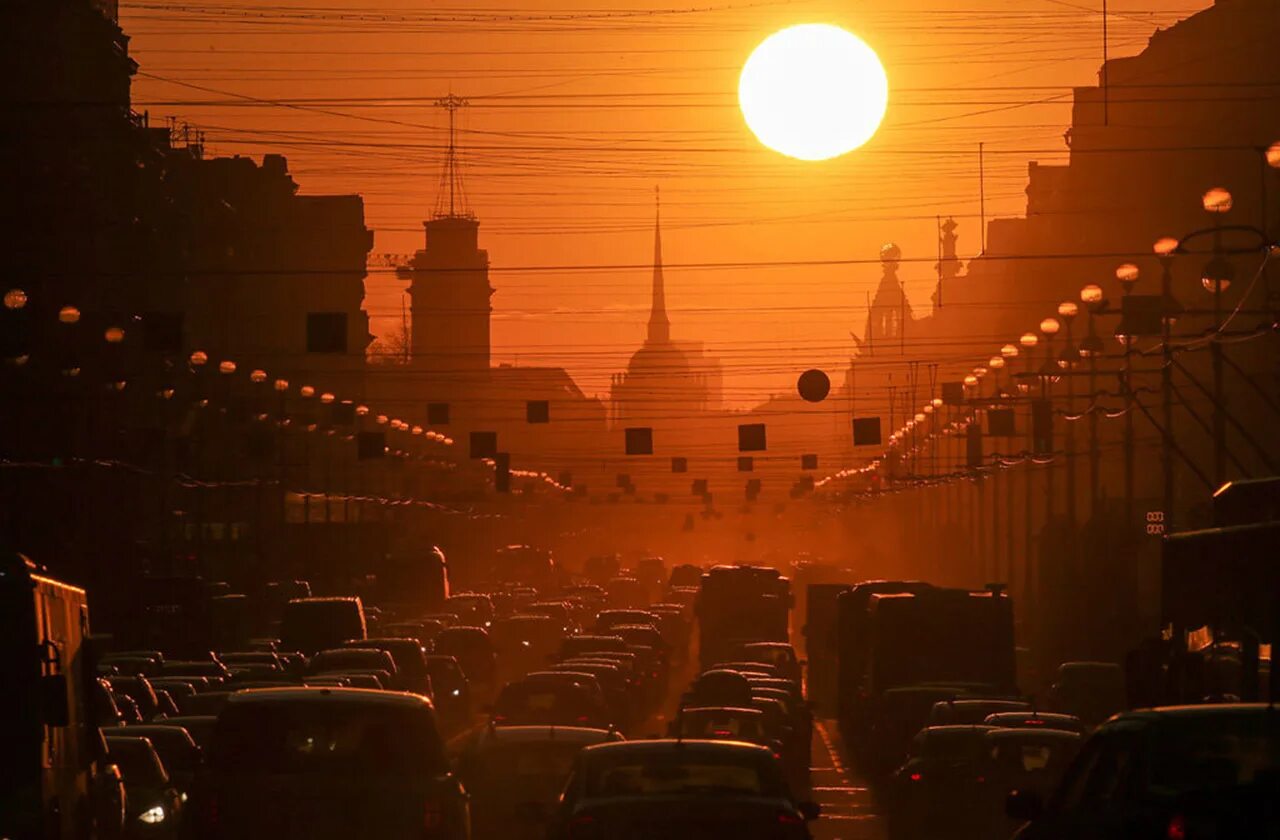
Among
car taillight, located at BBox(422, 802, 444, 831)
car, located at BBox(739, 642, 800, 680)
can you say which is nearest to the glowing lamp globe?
car, located at BBox(739, 642, 800, 680)

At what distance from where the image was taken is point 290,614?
2549 inches

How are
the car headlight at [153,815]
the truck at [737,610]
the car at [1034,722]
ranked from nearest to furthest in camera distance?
the car headlight at [153,815] < the car at [1034,722] < the truck at [737,610]

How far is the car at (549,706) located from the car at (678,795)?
1898 cm

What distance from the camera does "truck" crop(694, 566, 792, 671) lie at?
244 ft

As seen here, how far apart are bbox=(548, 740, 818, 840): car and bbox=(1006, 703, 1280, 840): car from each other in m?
1.87

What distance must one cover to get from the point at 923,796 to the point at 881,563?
14998cm

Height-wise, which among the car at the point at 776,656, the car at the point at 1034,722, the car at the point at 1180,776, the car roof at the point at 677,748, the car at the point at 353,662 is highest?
the car at the point at 1180,776

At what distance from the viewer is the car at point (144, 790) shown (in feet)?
80.7

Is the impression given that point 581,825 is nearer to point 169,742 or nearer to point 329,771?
point 329,771

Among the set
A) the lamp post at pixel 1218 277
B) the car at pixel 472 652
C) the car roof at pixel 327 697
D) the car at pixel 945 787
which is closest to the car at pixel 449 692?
the car at pixel 472 652

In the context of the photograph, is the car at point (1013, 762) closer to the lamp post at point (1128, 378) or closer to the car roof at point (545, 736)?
the car roof at point (545, 736)

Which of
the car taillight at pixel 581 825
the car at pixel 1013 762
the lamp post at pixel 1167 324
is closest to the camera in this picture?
the car taillight at pixel 581 825

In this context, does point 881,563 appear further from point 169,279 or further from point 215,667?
point 215,667

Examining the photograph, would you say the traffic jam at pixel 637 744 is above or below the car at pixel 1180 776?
below
